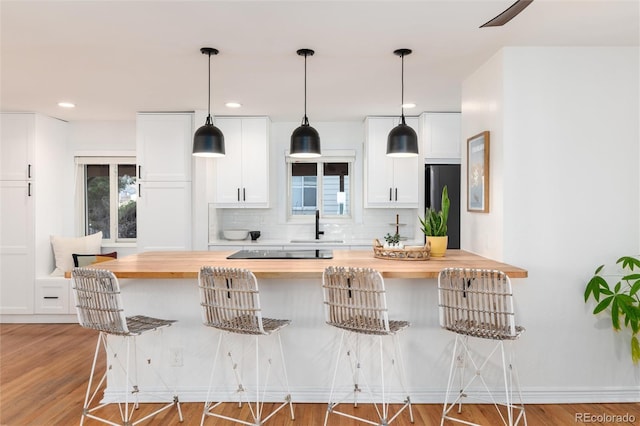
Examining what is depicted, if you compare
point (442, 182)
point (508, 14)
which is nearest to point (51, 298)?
point (442, 182)

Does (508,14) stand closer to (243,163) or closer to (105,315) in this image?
(105,315)

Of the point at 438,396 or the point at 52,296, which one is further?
the point at 52,296

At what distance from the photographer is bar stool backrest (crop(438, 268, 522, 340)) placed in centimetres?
240

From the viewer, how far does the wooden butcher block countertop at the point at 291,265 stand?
2.65 m

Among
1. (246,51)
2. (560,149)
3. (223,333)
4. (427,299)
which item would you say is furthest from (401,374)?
(246,51)

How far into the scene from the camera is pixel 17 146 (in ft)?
16.7

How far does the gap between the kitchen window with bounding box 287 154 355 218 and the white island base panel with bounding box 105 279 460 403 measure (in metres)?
2.84

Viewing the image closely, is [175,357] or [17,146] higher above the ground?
[17,146]

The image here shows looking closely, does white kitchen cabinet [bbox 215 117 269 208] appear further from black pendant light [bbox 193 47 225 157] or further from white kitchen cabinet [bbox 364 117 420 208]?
black pendant light [bbox 193 47 225 157]

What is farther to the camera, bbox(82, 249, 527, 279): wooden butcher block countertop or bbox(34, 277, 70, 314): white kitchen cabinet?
bbox(34, 277, 70, 314): white kitchen cabinet

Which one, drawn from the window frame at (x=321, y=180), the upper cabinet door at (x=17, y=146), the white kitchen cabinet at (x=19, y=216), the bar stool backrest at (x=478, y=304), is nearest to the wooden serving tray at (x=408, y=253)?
the bar stool backrest at (x=478, y=304)

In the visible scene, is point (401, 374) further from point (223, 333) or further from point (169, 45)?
point (169, 45)

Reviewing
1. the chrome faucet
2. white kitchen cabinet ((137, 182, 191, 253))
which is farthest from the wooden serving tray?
white kitchen cabinet ((137, 182, 191, 253))

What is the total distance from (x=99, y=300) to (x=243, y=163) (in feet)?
9.73
